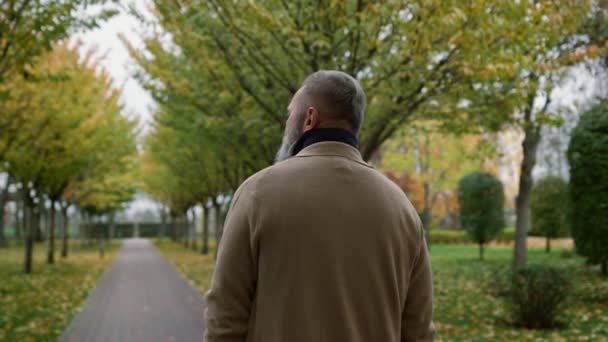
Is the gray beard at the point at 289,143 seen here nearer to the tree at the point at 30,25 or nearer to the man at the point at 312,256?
the man at the point at 312,256

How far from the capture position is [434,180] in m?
29.4

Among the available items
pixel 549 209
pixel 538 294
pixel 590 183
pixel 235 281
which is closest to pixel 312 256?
pixel 235 281

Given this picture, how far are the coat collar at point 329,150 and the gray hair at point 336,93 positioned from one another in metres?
0.11

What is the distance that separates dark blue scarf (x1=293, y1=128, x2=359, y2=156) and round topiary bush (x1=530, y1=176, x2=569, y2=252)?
23041 millimetres

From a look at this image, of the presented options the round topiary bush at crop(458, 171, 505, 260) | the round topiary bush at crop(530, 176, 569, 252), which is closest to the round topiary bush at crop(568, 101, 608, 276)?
the round topiary bush at crop(458, 171, 505, 260)

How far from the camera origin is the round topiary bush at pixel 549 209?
2300cm

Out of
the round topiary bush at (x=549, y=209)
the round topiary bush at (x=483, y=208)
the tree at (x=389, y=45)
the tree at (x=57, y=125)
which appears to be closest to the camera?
the tree at (x=389, y=45)

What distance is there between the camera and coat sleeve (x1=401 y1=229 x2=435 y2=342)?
2021 millimetres

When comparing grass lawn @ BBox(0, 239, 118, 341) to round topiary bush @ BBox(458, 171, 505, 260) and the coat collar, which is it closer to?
the coat collar

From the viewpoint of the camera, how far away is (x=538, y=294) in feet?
26.3

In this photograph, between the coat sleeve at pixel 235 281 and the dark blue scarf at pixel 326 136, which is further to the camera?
the dark blue scarf at pixel 326 136

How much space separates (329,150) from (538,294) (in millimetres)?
7209

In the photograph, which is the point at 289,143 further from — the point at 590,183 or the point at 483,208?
the point at 483,208

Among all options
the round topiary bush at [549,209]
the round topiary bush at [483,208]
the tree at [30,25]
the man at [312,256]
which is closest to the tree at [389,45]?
the tree at [30,25]
